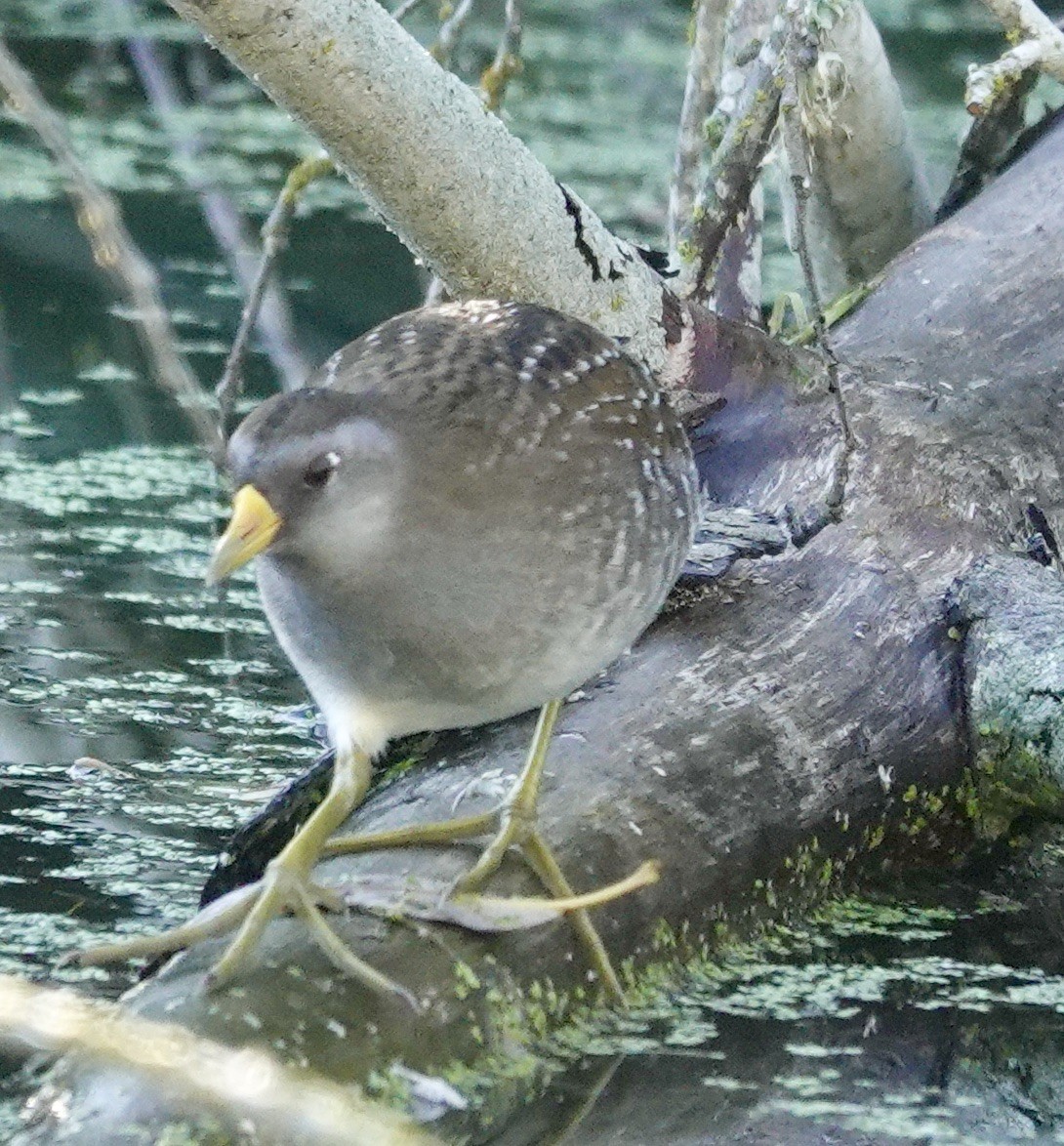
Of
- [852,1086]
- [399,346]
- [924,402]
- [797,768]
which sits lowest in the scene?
[852,1086]

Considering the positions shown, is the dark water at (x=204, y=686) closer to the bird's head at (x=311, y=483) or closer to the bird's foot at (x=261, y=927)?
the bird's foot at (x=261, y=927)

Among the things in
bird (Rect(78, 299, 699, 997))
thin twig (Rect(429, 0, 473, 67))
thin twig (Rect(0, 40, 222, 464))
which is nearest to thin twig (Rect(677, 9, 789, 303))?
thin twig (Rect(429, 0, 473, 67))

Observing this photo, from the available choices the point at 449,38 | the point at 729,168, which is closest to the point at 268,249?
the point at 449,38

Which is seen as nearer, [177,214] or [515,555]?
[515,555]

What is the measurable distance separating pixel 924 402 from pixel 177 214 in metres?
3.70

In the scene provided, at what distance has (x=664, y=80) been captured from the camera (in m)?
8.63

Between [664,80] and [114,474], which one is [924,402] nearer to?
[114,474]

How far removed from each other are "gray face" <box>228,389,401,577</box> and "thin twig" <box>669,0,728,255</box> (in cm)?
228

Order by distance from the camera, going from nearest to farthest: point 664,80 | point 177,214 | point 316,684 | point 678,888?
→ point 316,684 < point 678,888 < point 177,214 < point 664,80

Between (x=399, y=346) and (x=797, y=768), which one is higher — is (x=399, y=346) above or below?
above

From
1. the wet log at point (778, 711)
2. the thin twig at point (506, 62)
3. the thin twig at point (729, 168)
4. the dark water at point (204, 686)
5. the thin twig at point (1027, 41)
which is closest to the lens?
the wet log at point (778, 711)

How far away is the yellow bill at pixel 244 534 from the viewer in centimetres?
220

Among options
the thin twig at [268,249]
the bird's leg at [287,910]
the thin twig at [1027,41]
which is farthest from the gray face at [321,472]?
the thin twig at [1027,41]

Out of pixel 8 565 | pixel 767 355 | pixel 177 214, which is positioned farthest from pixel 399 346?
pixel 177 214
